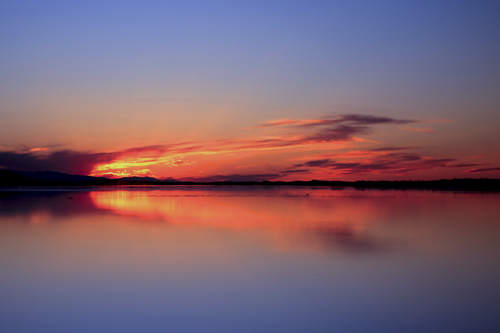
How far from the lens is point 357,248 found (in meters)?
10.9

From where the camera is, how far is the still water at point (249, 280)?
18.6ft

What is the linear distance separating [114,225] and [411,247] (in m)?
11.1

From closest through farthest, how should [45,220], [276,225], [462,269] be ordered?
[462,269]
[276,225]
[45,220]

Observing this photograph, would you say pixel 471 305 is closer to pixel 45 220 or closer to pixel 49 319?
pixel 49 319

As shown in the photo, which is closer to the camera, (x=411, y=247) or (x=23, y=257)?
(x=23, y=257)

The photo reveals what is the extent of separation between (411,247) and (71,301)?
8.75m

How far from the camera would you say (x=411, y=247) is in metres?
11.1

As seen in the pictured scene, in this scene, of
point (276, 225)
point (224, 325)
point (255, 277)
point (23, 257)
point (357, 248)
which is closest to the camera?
point (224, 325)

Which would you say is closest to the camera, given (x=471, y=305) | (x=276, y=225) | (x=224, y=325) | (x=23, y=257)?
(x=224, y=325)

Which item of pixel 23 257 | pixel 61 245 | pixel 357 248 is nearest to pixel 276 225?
pixel 357 248

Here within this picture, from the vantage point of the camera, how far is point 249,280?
7746 millimetres

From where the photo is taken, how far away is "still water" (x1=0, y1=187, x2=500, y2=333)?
5664 mm

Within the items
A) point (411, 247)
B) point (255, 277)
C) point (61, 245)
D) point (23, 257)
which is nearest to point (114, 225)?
point (61, 245)

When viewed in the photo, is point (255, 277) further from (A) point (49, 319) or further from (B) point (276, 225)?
(B) point (276, 225)
